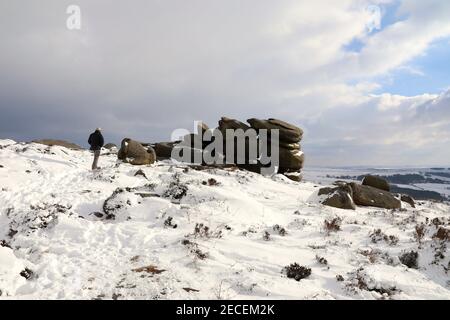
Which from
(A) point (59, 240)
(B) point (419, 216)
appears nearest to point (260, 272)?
(A) point (59, 240)

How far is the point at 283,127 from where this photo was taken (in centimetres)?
3650

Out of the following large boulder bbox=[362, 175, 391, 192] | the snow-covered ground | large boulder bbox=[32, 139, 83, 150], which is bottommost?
the snow-covered ground

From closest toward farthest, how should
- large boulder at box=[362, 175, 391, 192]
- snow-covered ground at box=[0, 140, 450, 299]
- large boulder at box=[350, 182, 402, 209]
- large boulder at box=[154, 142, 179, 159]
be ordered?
snow-covered ground at box=[0, 140, 450, 299] < large boulder at box=[350, 182, 402, 209] < large boulder at box=[362, 175, 391, 192] < large boulder at box=[154, 142, 179, 159]

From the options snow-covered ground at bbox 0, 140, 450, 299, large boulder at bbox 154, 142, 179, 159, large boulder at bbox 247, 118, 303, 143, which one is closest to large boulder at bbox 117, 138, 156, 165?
large boulder at bbox 154, 142, 179, 159

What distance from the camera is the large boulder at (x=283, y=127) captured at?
36188mm

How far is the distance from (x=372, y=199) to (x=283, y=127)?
1640 centimetres

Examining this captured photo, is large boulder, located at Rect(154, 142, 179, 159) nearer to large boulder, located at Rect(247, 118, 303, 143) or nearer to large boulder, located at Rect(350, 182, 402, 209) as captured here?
large boulder, located at Rect(247, 118, 303, 143)

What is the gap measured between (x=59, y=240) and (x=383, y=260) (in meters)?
Answer: 8.58

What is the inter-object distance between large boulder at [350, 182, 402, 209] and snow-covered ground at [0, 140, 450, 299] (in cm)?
477

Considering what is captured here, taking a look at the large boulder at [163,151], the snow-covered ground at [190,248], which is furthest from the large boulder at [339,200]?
the large boulder at [163,151]

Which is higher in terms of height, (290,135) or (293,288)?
(290,135)

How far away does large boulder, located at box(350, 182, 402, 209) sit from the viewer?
2127cm

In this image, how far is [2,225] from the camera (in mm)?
10617

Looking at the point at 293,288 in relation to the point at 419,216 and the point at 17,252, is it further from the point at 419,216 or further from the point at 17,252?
the point at 419,216
